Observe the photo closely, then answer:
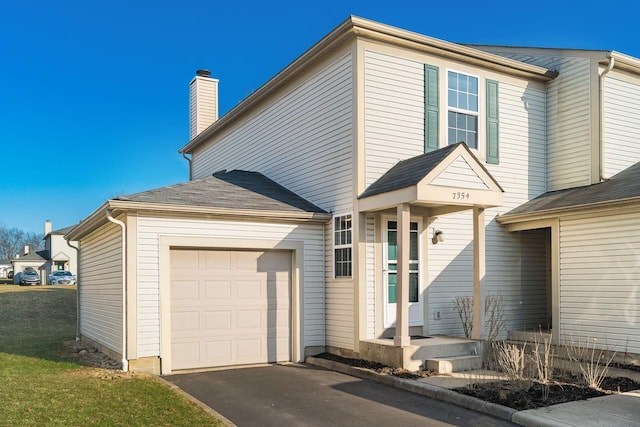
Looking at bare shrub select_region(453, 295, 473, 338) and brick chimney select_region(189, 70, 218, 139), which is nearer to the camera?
bare shrub select_region(453, 295, 473, 338)

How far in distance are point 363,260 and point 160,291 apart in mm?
3612

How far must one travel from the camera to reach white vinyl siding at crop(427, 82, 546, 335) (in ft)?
35.1

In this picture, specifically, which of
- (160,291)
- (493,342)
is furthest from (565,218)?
(160,291)

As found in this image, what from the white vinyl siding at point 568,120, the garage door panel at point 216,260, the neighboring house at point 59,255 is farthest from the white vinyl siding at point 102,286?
the neighboring house at point 59,255

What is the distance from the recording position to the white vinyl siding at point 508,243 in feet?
35.1

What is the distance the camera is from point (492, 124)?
1142cm

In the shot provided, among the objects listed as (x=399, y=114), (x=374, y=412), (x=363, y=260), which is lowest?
(x=374, y=412)

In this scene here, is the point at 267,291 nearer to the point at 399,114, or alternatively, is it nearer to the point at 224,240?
the point at 224,240

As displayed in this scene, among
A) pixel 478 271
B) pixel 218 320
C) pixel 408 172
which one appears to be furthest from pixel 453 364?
pixel 218 320

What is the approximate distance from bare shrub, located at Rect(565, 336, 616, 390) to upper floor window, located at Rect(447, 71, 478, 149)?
432 cm

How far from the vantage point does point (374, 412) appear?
669 centimetres

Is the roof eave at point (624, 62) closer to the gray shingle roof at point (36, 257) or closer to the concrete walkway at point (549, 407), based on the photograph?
the concrete walkway at point (549, 407)

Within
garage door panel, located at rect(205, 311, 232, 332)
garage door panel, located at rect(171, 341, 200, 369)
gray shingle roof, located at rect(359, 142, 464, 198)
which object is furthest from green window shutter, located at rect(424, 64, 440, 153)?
garage door panel, located at rect(171, 341, 200, 369)

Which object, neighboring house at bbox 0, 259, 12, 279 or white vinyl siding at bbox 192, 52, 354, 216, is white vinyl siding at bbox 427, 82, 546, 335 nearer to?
white vinyl siding at bbox 192, 52, 354, 216
